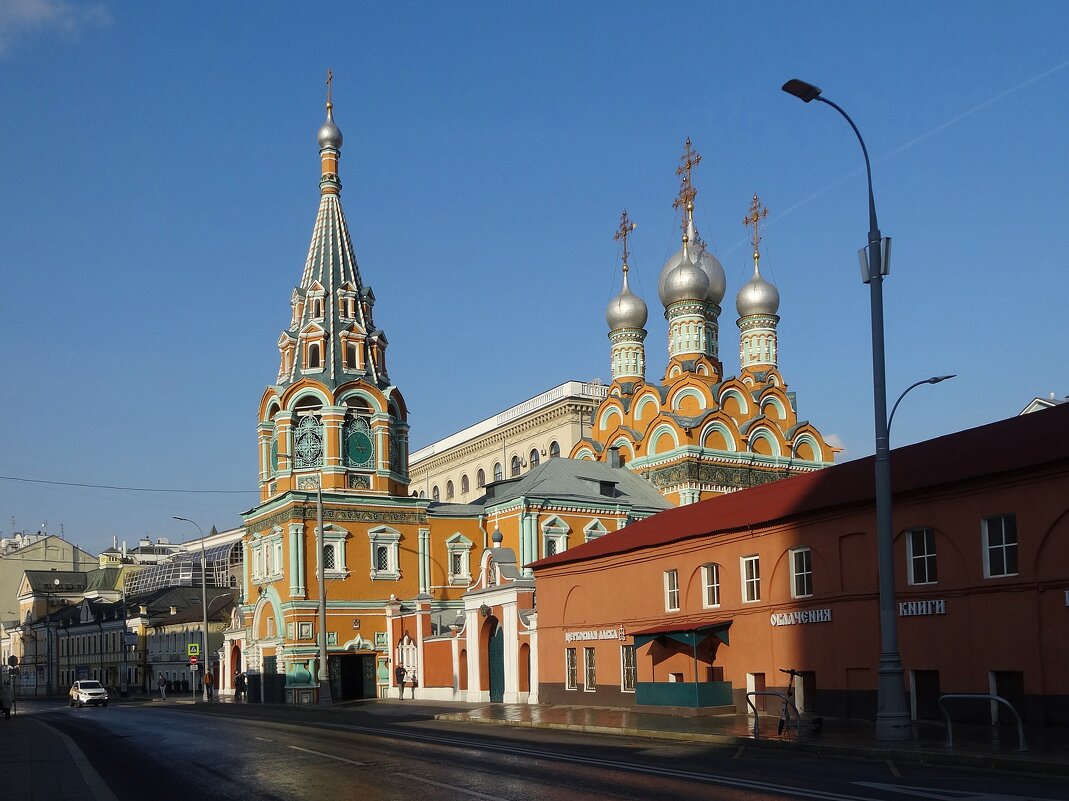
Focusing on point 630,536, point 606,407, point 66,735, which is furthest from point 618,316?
point 66,735

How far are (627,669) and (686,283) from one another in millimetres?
35210

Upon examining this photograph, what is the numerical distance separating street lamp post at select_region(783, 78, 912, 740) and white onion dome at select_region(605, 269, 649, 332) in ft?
159

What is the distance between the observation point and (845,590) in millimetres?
25703

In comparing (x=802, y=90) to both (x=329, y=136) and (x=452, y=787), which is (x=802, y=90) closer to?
(x=452, y=787)

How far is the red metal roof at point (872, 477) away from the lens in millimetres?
22469

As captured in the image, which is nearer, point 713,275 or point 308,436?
point 308,436

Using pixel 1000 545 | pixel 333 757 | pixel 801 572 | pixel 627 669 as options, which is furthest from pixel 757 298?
pixel 333 757

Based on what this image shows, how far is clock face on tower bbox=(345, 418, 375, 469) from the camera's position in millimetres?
53656

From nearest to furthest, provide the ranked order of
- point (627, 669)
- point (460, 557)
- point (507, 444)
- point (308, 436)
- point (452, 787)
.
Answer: point (452, 787)
point (627, 669)
point (308, 436)
point (460, 557)
point (507, 444)

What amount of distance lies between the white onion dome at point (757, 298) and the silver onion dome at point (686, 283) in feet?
12.0

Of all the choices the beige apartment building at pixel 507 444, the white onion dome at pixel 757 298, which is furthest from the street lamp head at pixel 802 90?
the beige apartment building at pixel 507 444

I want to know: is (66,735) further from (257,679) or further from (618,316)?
(618,316)

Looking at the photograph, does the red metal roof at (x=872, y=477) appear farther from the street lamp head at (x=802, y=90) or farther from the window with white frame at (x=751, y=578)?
the street lamp head at (x=802, y=90)

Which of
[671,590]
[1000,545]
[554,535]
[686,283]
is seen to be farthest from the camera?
[686,283]
